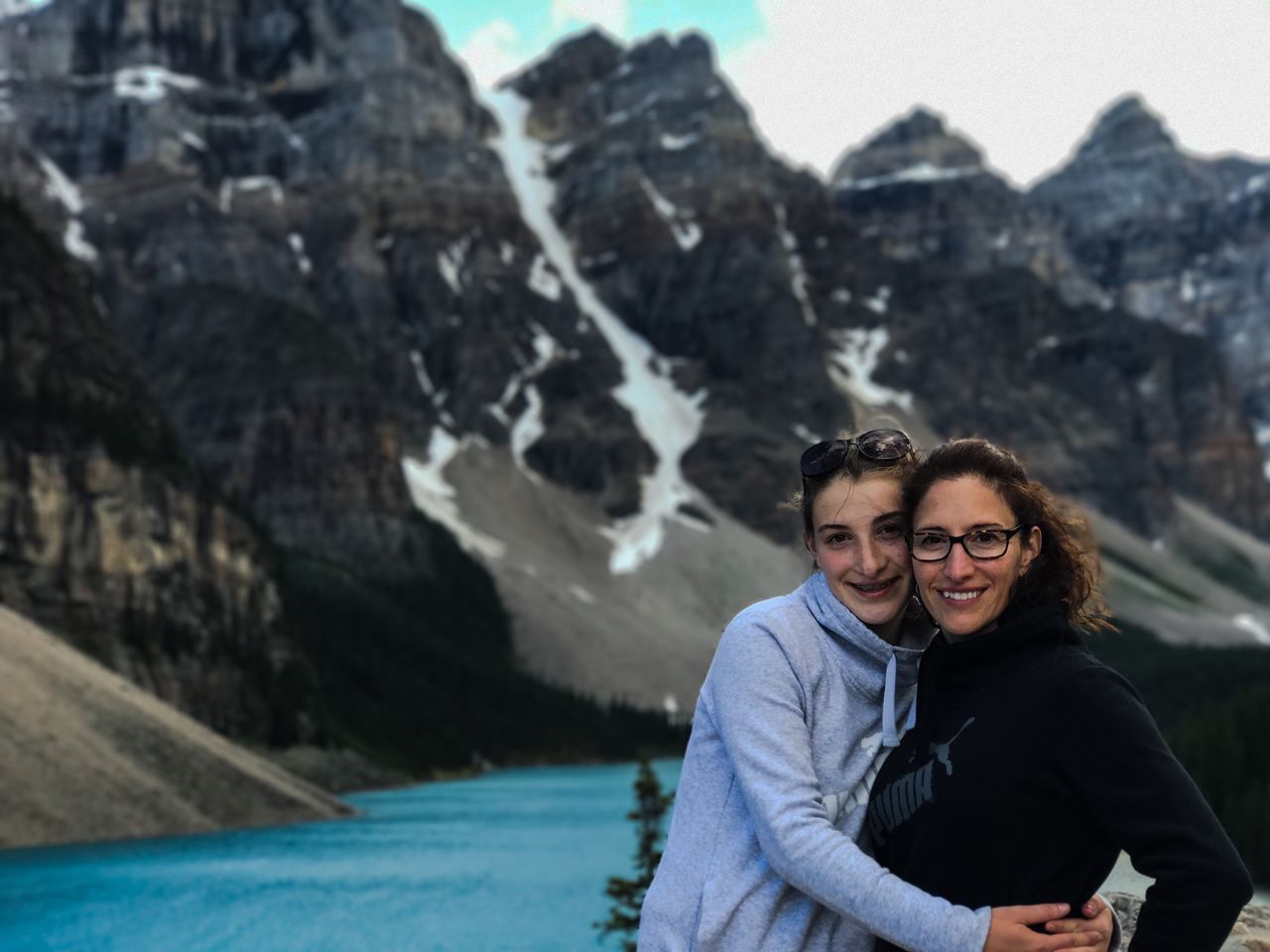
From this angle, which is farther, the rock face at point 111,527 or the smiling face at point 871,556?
the rock face at point 111,527

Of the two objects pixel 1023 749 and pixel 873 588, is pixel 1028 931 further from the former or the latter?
pixel 873 588

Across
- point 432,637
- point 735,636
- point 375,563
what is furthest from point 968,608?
point 375,563

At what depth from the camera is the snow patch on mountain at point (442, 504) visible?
179 m

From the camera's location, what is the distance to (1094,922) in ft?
15.3

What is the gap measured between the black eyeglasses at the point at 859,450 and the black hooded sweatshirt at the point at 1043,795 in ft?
2.51

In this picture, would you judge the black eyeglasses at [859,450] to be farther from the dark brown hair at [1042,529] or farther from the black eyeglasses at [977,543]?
the black eyeglasses at [977,543]

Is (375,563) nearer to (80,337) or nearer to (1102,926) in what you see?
(80,337)

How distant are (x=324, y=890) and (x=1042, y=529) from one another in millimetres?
38667

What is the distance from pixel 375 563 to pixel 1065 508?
160 metres

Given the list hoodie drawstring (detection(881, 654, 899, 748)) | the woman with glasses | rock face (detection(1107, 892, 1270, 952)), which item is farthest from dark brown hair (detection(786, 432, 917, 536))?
rock face (detection(1107, 892, 1270, 952))

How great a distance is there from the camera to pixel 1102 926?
4.69 meters

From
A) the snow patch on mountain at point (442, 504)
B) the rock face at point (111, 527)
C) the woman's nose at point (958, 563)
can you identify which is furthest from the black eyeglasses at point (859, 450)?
the snow patch on mountain at point (442, 504)

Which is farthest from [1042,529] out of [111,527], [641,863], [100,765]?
[111,527]

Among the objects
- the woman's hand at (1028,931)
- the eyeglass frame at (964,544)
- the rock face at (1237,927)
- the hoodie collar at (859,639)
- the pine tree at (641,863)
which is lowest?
the pine tree at (641,863)
